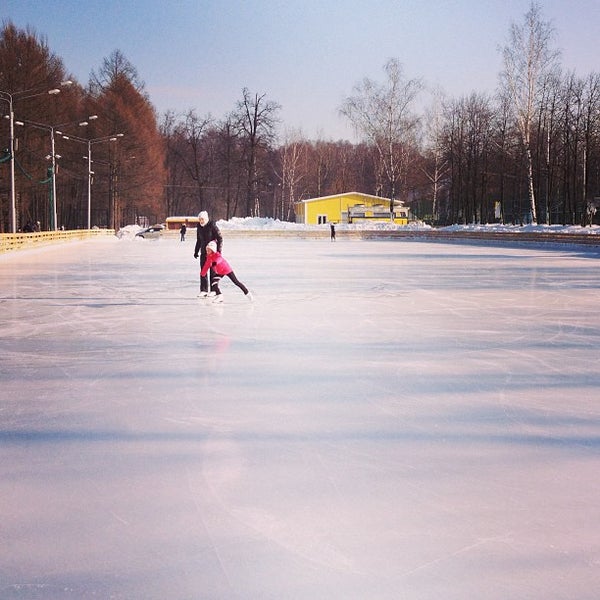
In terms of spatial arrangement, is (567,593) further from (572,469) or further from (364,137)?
(364,137)

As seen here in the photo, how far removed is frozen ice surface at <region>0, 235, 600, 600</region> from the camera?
312cm

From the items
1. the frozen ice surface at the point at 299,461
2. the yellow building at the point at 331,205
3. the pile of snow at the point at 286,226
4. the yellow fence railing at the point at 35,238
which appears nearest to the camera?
the frozen ice surface at the point at 299,461

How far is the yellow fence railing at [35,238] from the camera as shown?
33069 millimetres

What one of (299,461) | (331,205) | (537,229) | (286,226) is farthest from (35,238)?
(331,205)

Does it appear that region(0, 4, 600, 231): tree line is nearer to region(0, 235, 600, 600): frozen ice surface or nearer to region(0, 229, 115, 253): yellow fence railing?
region(0, 229, 115, 253): yellow fence railing

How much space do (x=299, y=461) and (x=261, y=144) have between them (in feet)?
228

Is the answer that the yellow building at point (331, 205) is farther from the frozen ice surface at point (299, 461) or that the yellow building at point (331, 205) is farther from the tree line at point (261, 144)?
the frozen ice surface at point (299, 461)

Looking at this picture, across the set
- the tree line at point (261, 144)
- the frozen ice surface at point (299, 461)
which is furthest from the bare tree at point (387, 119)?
the frozen ice surface at point (299, 461)

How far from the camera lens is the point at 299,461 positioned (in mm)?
4590

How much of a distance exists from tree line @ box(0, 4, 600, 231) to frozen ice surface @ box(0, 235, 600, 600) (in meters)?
31.5

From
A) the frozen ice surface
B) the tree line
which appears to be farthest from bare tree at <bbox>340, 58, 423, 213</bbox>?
the frozen ice surface

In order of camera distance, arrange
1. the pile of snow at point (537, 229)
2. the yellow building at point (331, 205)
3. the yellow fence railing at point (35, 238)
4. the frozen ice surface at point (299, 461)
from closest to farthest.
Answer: the frozen ice surface at point (299, 461) → the yellow fence railing at point (35, 238) → the pile of snow at point (537, 229) → the yellow building at point (331, 205)

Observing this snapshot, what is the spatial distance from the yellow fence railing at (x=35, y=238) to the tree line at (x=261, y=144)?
2507 millimetres

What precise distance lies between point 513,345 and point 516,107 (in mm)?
42553
